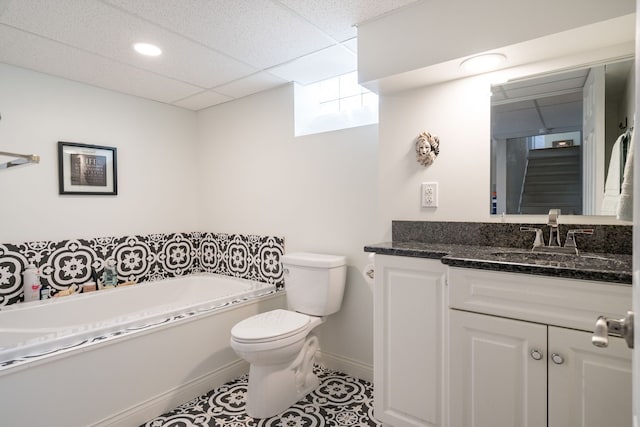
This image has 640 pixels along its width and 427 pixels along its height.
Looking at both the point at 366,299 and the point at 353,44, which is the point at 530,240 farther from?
the point at 353,44

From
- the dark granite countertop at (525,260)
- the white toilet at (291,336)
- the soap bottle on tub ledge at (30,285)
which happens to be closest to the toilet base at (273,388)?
the white toilet at (291,336)

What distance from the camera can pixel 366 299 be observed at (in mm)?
2396

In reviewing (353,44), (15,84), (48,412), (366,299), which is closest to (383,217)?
(366,299)

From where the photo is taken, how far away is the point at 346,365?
8.14 ft

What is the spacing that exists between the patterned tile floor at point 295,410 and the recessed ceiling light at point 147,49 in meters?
2.15

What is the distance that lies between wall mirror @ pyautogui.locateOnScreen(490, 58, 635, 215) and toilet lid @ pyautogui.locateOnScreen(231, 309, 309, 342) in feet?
4.13

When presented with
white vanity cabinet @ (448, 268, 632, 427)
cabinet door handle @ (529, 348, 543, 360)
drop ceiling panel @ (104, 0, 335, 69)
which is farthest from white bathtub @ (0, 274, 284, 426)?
cabinet door handle @ (529, 348, 543, 360)

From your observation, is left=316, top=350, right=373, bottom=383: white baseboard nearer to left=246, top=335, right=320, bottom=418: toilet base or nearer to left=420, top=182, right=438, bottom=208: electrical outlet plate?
left=246, top=335, right=320, bottom=418: toilet base

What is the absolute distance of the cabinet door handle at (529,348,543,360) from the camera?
1220 millimetres

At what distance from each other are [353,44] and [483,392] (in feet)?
6.24

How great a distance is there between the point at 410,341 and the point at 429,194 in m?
0.77

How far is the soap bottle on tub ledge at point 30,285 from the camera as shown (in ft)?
7.61

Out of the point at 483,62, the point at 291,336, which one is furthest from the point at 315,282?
the point at 483,62

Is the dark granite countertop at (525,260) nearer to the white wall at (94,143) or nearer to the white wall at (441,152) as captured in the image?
the white wall at (441,152)
